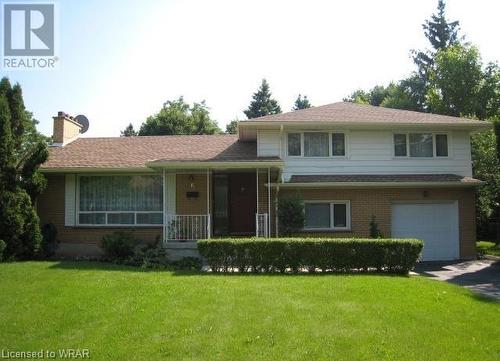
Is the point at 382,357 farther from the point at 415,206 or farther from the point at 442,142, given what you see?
the point at 442,142

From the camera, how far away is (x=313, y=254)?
12859mm

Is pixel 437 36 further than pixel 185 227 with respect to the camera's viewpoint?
Yes

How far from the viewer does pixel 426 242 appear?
57.9 feet

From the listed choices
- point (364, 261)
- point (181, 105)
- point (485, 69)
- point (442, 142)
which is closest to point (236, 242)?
point (364, 261)

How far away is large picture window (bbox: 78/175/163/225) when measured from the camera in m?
17.7

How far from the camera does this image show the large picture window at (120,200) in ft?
58.2

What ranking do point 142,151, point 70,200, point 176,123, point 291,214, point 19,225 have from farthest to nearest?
point 176,123, point 142,151, point 70,200, point 291,214, point 19,225

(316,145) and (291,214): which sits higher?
(316,145)

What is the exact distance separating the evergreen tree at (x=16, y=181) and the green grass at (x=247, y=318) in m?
3.58

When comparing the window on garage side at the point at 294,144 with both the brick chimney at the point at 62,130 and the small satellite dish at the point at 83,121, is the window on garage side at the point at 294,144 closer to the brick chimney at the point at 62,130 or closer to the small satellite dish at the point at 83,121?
the brick chimney at the point at 62,130

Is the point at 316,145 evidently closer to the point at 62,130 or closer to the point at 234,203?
the point at 234,203

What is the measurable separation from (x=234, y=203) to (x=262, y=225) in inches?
78.0

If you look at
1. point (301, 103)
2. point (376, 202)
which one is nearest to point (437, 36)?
point (301, 103)

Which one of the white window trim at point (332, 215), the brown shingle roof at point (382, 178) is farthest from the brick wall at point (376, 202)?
the brown shingle roof at point (382, 178)
